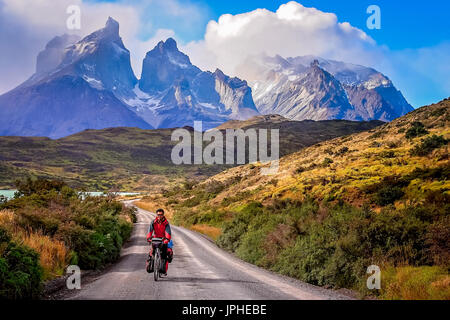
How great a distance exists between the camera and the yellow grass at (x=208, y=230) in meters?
32.8

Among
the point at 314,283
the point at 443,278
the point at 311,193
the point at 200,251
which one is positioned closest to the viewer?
the point at 443,278

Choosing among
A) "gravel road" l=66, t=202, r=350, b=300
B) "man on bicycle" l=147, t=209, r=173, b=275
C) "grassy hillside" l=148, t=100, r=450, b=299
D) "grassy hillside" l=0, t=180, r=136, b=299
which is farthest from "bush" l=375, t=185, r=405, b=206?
"grassy hillside" l=0, t=180, r=136, b=299

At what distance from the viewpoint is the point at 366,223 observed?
44.4 feet

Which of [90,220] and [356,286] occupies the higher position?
[90,220]

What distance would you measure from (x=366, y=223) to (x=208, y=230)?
77.9 ft

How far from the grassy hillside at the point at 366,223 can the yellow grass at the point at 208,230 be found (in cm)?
23

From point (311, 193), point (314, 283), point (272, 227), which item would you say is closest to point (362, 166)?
point (311, 193)

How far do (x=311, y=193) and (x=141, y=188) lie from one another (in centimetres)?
14249

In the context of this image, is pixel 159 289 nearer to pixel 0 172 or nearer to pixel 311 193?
pixel 311 193

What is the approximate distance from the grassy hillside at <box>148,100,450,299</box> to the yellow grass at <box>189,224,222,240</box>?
226mm

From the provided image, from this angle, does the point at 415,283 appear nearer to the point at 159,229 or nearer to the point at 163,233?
the point at 163,233

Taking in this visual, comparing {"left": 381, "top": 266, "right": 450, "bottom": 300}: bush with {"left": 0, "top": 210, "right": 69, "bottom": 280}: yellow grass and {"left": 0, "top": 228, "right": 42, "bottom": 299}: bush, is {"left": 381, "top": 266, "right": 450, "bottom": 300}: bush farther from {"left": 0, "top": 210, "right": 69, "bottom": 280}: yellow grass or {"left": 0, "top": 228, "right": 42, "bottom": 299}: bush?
{"left": 0, "top": 210, "right": 69, "bottom": 280}: yellow grass

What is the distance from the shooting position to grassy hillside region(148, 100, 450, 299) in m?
11.4
